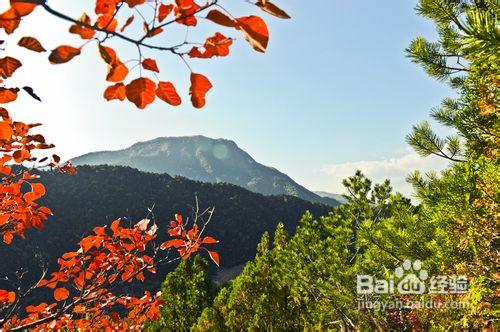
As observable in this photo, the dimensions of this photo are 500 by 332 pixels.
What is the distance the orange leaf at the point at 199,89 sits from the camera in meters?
0.96

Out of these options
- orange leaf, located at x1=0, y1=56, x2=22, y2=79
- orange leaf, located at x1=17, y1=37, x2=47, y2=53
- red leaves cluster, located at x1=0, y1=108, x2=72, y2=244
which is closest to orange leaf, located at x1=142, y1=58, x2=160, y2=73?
orange leaf, located at x1=17, y1=37, x2=47, y2=53

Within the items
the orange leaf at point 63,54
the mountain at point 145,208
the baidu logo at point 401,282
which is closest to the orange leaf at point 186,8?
the orange leaf at point 63,54

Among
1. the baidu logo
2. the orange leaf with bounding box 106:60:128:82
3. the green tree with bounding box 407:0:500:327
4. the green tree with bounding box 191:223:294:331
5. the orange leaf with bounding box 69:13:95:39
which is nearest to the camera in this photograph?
the orange leaf with bounding box 69:13:95:39

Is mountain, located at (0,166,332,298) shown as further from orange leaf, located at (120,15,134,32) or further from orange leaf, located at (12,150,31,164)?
orange leaf, located at (120,15,134,32)

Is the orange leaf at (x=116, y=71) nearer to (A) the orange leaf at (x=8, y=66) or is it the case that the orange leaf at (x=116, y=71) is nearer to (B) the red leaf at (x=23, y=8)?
(B) the red leaf at (x=23, y=8)

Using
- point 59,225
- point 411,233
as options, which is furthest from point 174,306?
point 59,225

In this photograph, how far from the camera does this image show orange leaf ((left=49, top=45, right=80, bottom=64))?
768 millimetres

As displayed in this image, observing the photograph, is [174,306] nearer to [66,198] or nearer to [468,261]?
[468,261]

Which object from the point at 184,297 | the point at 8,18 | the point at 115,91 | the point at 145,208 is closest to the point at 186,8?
the point at 115,91

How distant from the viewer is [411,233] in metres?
4.79

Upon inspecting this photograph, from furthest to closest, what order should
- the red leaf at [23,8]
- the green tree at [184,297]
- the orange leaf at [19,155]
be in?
the green tree at [184,297], the orange leaf at [19,155], the red leaf at [23,8]

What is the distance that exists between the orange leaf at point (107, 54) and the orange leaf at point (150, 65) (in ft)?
0.26

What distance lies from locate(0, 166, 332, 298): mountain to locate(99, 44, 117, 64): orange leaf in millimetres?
30635

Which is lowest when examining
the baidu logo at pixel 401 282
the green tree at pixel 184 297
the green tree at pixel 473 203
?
the green tree at pixel 184 297
